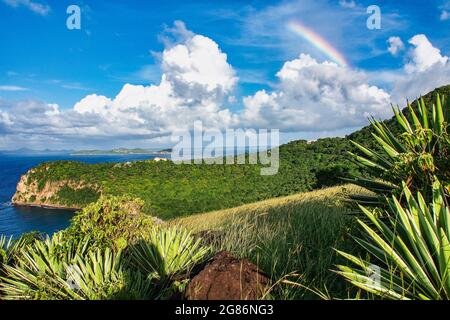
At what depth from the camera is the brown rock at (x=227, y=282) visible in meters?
2.87

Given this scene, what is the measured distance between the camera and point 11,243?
552 centimetres

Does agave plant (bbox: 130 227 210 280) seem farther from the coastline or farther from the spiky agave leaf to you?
the coastline

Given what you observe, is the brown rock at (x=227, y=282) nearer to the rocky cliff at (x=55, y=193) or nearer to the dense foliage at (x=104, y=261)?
the dense foliage at (x=104, y=261)

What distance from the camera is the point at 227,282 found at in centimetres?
295

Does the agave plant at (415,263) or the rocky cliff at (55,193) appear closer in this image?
the agave plant at (415,263)

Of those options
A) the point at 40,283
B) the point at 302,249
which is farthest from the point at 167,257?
the point at 302,249

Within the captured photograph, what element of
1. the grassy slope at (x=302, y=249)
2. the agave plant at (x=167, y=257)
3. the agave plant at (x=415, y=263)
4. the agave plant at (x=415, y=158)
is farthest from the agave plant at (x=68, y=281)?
the agave plant at (x=415, y=158)

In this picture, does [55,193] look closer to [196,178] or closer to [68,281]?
[196,178]

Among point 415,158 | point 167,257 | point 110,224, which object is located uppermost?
point 415,158

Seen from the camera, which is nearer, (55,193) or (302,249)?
(302,249)

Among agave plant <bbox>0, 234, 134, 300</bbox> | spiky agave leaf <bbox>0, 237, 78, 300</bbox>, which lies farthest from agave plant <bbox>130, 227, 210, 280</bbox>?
spiky agave leaf <bbox>0, 237, 78, 300</bbox>

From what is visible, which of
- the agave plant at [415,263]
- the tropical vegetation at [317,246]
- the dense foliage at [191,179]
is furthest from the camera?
the dense foliage at [191,179]

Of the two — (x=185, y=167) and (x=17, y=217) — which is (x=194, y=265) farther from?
(x=17, y=217)

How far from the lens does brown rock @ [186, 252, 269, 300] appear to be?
287 centimetres
